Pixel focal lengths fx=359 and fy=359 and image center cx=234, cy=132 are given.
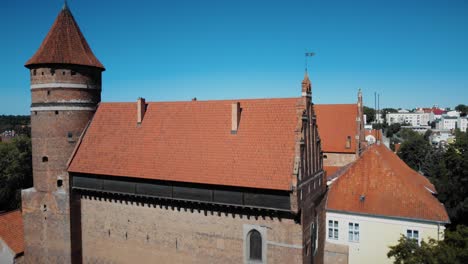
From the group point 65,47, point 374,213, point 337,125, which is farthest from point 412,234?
point 65,47

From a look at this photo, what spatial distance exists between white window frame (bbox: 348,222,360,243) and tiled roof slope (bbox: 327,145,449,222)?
940mm

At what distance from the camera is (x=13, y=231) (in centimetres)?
2542

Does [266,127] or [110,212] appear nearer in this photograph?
[266,127]

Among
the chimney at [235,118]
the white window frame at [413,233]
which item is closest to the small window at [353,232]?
the white window frame at [413,233]

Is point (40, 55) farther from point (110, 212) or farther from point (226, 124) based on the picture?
point (226, 124)

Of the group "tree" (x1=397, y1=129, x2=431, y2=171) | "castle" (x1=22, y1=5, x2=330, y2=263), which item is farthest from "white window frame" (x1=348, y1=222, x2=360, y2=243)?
"tree" (x1=397, y1=129, x2=431, y2=171)

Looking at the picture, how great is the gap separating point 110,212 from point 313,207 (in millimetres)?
11797

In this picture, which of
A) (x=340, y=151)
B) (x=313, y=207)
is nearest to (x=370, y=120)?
(x=340, y=151)

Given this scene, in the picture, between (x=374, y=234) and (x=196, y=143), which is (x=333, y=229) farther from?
(x=196, y=143)

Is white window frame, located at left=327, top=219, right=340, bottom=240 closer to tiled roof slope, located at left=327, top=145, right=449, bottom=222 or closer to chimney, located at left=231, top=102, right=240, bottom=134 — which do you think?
tiled roof slope, located at left=327, top=145, right=449, bottom=222

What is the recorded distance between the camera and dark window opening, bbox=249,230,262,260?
697 inches

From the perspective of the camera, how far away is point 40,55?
851 inches

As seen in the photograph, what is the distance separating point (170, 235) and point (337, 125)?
19777 millimetres

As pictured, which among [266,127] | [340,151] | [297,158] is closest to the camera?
[297,158]
